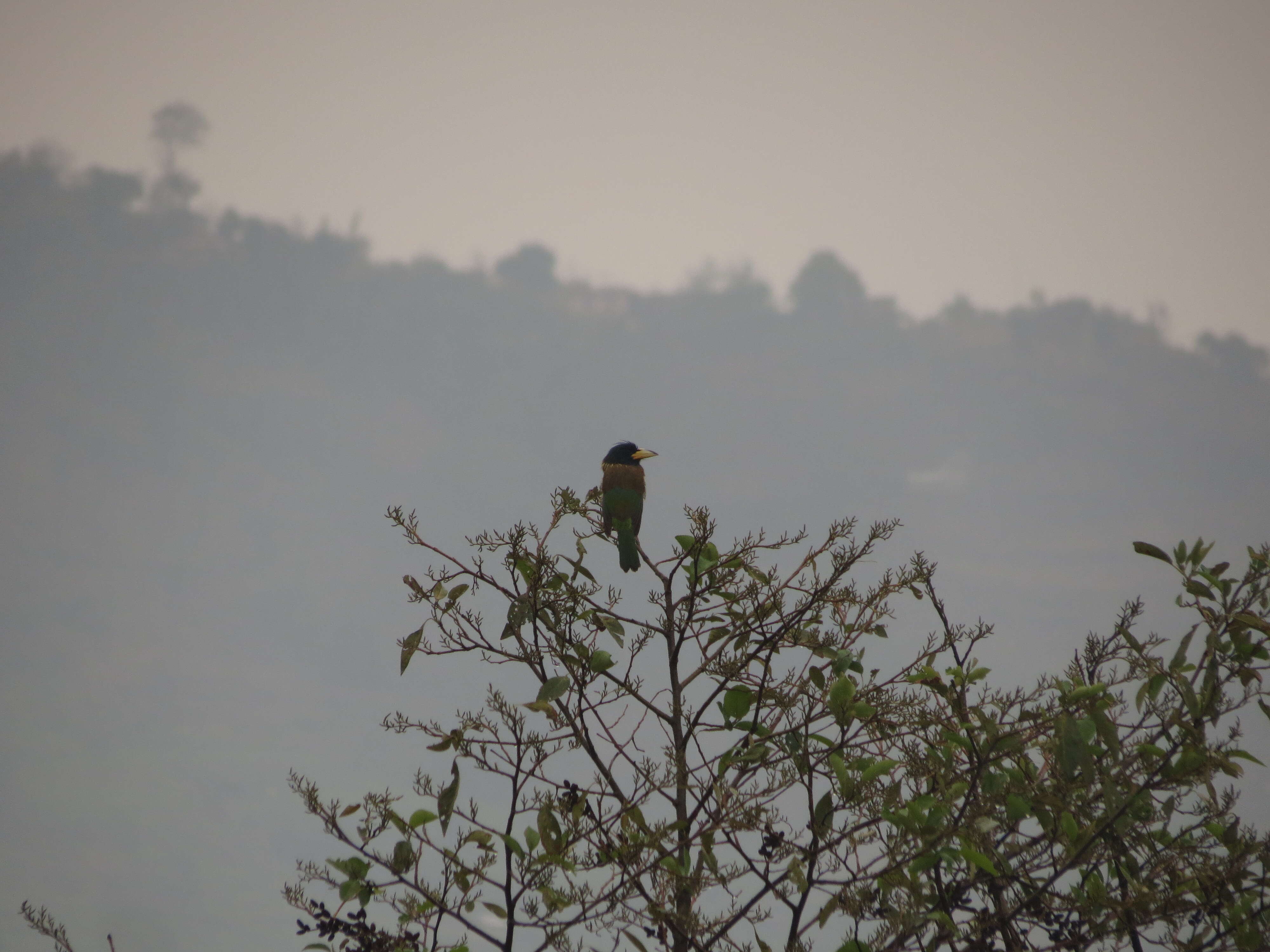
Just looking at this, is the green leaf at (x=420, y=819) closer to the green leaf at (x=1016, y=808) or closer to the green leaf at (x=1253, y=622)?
the green leaf at (x=1016, y=808)

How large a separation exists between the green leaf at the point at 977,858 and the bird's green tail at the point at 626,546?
1713 mm

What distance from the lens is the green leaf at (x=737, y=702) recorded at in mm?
2820

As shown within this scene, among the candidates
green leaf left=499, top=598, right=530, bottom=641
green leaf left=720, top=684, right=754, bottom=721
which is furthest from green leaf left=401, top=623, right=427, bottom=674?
green leaf left=720, top=684, right=754, bottom=721

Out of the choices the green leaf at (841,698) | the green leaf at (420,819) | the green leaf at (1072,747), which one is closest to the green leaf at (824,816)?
the green leaf at (841,698)

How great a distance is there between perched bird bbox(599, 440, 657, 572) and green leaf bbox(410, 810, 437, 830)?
1211mm

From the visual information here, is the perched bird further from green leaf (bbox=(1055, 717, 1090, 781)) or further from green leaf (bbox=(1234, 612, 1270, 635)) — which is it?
green leaf (bbox=(1234, 612, 1270, 635))

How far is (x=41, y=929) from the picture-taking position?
2.98m

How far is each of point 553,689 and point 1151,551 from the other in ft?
5.25

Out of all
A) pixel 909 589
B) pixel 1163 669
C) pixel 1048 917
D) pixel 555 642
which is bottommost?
pixel 1048 917

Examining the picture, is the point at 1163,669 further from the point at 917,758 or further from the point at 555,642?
the point at 555,642

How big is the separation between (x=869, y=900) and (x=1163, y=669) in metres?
0.97

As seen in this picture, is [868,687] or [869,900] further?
[868,687]

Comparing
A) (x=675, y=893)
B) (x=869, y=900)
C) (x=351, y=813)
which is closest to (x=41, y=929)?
(x=351, y=813)

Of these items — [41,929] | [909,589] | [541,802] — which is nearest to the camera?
[541,802]
